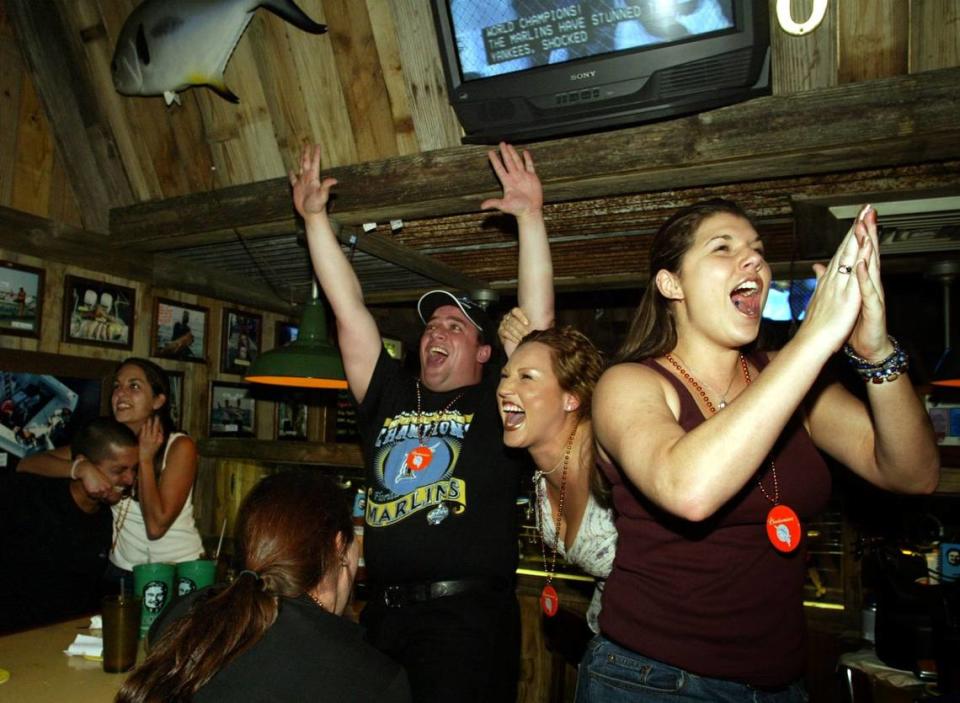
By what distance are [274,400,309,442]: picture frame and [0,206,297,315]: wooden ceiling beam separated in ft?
2.66

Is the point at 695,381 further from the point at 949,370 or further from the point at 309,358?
the point at 949,370

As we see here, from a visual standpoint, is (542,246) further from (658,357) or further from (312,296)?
(312,296)

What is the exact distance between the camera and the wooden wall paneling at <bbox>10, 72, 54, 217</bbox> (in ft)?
12.3

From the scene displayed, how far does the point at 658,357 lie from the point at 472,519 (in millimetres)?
1012

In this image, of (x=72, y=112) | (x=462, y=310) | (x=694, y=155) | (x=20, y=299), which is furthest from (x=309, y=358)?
(x=72, y=112)

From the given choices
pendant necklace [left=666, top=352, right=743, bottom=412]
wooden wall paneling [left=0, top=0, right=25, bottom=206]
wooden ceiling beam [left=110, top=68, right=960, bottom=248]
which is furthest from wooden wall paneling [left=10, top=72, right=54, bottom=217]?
pendant necklace [left=666, top=352, right=743, bottom=412]

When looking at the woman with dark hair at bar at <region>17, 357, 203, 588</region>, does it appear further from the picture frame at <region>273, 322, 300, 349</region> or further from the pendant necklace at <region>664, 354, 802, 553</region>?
the pendant necklace at <region>664, 354, 802, 553</region>

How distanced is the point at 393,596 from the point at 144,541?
1896mm

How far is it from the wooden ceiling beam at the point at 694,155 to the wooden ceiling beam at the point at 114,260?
3.11 feet

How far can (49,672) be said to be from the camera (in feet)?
6.48

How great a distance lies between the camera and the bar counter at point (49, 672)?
5.96ft

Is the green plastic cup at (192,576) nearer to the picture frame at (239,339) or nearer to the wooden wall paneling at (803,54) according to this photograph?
the wooden wall paneling at (803,54)

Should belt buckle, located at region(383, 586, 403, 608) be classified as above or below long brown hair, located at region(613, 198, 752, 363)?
below

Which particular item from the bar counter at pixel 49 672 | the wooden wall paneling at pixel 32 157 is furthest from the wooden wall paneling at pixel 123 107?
the bar counter at pixel 49 672
